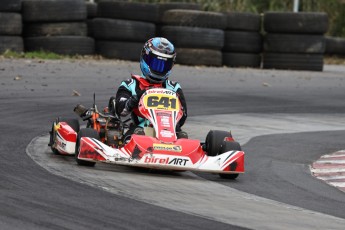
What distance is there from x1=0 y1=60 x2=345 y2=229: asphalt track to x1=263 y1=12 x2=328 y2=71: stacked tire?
4.06 meters

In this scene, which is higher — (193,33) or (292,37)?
(193,33)

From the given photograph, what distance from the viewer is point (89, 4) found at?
65.8 feet

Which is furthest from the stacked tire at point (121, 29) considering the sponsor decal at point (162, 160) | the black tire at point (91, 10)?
the sponsor decal at point (162, 160)

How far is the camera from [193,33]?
19.8 metres

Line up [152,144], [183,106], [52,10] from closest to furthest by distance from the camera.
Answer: [152,144], [183,106], [52,10]

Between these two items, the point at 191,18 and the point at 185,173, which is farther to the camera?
the point at 191,18

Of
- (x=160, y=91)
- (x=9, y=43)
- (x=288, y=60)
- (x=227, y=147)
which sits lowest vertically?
(x=288, y=60)

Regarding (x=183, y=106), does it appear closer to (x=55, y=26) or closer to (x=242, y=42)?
(x=55, y=26)

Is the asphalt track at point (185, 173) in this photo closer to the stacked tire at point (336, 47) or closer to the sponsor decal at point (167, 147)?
the sponsor decal at point (167, 147)

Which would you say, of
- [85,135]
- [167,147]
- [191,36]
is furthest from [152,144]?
[191,36]

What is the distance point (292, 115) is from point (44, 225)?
28.9ft

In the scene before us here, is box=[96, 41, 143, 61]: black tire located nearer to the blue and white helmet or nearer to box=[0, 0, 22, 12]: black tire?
box=[0, 0, 22, 12]: black tire

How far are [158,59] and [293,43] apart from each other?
485 inches

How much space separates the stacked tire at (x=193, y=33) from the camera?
19781 mm
